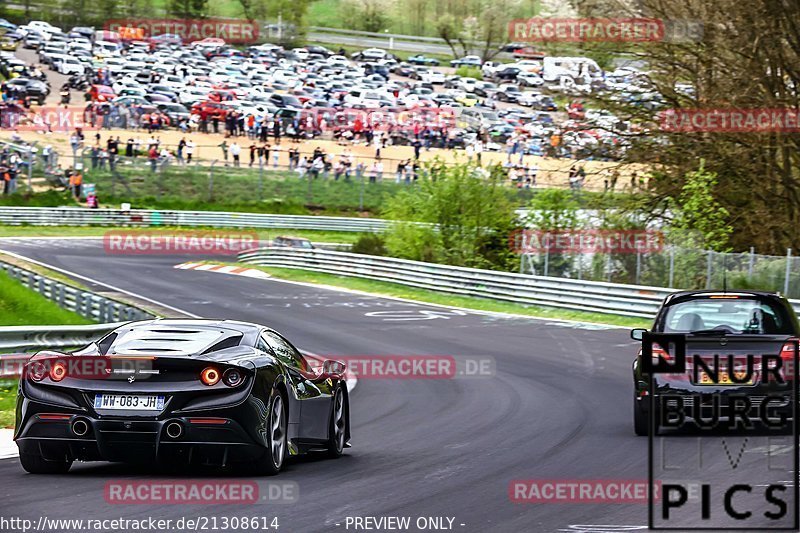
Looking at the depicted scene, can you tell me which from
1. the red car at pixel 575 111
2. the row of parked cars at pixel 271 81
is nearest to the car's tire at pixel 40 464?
the red car at pixel 575 111

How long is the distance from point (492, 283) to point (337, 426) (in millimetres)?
22445

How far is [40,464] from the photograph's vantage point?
8.94m

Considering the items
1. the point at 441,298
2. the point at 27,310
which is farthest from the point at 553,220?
the point at 27,310

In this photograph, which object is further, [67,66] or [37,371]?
[67,66]

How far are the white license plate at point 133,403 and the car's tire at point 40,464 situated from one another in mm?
583

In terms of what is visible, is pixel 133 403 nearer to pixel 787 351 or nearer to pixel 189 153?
pixel 787 351

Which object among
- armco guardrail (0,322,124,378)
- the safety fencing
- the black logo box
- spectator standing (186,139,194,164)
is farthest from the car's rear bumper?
spectator standing (186,139,194,164)

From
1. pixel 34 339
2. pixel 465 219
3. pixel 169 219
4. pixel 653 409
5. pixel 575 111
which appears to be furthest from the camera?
pixel 169 219

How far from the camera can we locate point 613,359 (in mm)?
21172

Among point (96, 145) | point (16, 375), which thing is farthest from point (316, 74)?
point (16, 375)

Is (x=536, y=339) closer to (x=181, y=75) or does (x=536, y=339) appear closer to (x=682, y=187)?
(x=682, y=187)

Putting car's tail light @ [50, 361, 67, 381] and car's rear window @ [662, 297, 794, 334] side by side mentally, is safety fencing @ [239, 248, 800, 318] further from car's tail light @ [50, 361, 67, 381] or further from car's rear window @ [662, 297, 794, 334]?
car's tail light @ [50, 361, 67, 381]

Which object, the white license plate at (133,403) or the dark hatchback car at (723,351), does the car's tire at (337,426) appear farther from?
the dark hatchback car at (723,351)

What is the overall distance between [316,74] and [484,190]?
49.0 m
